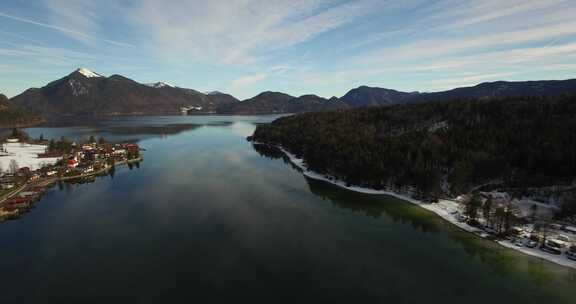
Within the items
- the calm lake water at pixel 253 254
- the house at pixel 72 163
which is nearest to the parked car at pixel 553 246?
the calm lake water at pixel 253 254

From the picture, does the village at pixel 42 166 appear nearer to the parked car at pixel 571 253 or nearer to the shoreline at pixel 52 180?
the shoreline at pixel 52 180

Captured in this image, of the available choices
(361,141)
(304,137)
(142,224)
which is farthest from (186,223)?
(304,137)

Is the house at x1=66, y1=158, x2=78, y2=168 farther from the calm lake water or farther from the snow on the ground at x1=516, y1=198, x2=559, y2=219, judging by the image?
the snow on the ground at x1=516, y1=198, x2=559, y2=219

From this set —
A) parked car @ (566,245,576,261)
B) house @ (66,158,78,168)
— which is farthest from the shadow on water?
house @ (66,158,78,168)

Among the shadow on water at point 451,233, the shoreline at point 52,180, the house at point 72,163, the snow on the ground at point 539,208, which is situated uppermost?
the house at point 72,163

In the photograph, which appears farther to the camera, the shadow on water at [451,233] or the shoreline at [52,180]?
the shoreline at [52,180]

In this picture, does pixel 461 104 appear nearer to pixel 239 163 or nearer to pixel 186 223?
pixel 239 163
